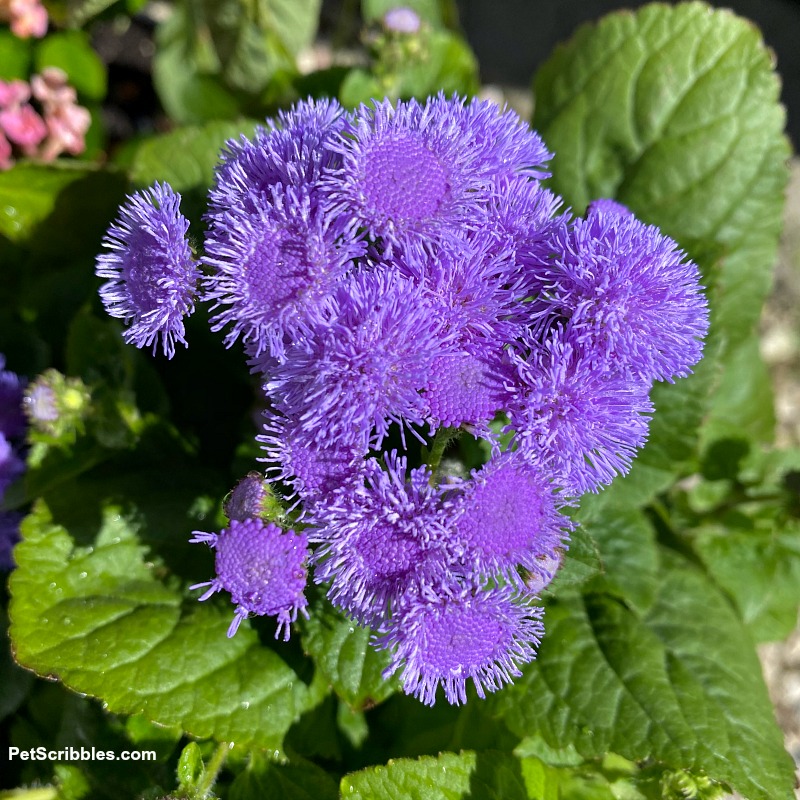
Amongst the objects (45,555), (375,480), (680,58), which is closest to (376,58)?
(680,58)

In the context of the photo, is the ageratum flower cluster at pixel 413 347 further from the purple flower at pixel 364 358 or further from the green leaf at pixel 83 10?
the green leaf at pixel 83 10

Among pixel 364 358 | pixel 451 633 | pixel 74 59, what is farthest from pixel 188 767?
pixel 74 59

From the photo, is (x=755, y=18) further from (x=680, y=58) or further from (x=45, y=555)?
(x=45, y=555)

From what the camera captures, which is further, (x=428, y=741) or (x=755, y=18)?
(x=755, y=18)

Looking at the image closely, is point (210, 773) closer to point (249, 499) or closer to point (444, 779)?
point (444, 779)

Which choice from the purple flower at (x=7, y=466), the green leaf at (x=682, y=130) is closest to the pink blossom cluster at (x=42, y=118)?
the purple flower at (x=7, y=466)

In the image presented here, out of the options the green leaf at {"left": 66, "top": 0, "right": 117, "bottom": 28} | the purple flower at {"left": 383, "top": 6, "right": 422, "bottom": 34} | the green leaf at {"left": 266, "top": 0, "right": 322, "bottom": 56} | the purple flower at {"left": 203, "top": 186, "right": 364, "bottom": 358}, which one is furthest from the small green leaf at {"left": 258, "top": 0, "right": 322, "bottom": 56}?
the purple flower at {"left": 203, "top": 186, "right": 364, "bottom": 358}
